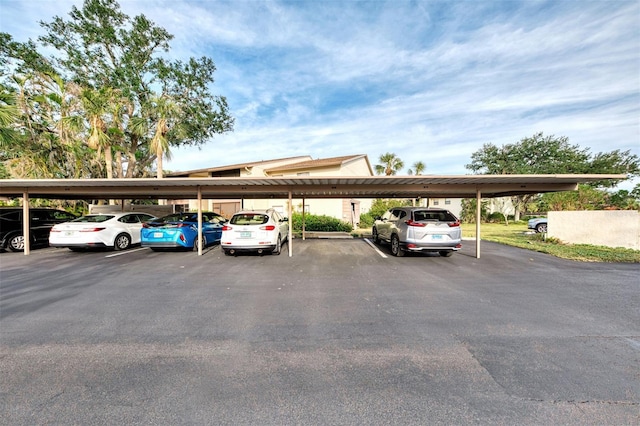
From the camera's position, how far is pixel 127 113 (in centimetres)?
1638

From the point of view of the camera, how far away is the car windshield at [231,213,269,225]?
8.92 metres

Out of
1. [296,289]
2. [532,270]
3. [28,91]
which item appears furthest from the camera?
[28,91]

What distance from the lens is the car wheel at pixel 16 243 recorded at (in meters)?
10.3

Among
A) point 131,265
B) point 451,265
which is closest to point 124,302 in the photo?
point 131,265

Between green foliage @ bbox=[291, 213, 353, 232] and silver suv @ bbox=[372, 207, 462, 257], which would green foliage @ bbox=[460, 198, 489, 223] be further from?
silver suv @ bbox=[372, 207, 462, 257]

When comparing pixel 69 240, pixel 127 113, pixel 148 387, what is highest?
pixel 127 113

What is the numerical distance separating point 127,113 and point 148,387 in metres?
18.6

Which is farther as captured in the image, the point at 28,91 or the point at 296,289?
the point at 28,91

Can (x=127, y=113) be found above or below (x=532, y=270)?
above

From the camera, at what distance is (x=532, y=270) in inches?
286

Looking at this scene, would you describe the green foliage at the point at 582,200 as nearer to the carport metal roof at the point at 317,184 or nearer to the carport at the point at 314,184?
the carport metal roof at the point at 317,184

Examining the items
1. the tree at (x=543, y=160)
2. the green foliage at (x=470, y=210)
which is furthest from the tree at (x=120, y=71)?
the tree at (x=543, y=160)

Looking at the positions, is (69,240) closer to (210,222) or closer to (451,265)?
(210,222)

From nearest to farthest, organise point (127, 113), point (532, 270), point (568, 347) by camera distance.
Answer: point (568, 347), point (532, 270), point (127, 113)
